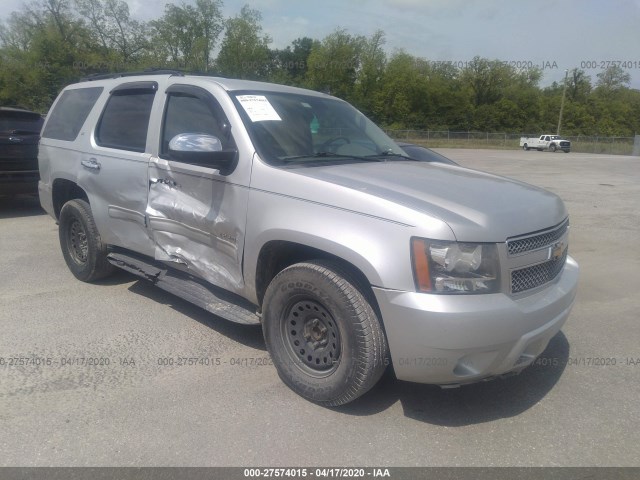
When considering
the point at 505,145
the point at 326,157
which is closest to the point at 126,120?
the point at 326,157

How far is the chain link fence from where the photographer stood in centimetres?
5097

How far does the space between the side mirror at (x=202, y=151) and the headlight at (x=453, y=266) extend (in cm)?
149

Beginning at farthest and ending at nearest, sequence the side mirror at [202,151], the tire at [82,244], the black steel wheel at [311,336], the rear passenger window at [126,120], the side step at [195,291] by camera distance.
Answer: the tire at [82,244], the rear passenger window at [126,120], the side step at [195,291], the side mirror at [202,151], the black steel wheel at [311,336]

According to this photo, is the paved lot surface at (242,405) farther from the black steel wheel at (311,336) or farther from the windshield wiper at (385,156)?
the windshield wiper at (385,156)

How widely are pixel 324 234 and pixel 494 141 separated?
59957 mm

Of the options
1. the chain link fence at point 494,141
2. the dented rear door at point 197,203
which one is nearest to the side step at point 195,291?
the dented rear door at point 197,203

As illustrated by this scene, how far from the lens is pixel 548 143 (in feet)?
171

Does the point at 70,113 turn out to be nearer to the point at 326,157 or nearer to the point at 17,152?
the point at 326,157

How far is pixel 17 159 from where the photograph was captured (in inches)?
340

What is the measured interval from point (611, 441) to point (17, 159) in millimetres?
8904

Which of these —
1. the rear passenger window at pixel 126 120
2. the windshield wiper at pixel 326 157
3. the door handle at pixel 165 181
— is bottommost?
the door handle at pixel 165 181

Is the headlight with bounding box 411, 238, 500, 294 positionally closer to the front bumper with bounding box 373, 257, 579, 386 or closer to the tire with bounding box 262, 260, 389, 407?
the front bumper with bounding box 373, 257, 579, 386

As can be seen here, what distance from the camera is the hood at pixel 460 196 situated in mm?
2891

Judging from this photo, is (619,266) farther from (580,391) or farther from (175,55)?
(175,55)
